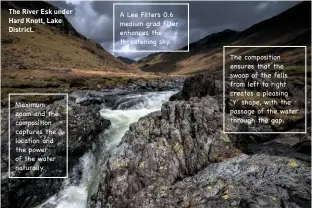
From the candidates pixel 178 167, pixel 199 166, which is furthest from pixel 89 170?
pixel 199 166

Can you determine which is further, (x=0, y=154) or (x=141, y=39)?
(x=0, y=154)

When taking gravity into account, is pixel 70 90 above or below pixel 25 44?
below

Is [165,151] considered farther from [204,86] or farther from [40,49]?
[40,49]

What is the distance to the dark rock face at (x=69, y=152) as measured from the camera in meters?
14.4

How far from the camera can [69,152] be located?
16.0 meters

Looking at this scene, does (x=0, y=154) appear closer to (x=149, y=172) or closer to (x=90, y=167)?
(x=90, y=167)

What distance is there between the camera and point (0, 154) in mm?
14891

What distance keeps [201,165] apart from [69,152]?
679 cm

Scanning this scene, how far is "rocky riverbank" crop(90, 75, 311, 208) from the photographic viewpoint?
30.7 feet

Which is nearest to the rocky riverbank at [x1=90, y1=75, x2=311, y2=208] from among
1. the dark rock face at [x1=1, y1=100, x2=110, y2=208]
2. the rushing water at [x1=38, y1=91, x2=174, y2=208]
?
the rushing water at [x1=38, y1=91, x2=174, y2=208]

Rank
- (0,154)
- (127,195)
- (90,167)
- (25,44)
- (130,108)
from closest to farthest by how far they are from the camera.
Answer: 1. (127,195)
2. (0,154)
3. (90,167)
4. (130,108)
5. (25,44)

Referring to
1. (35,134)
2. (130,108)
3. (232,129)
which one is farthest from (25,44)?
(232,129)

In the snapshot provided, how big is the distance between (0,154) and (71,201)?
3.92 metres

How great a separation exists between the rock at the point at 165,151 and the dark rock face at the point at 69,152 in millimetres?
3342
